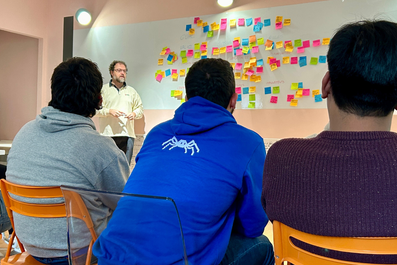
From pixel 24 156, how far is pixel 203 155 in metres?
0.71

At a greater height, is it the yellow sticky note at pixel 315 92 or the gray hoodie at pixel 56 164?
the yellow sticky note at pixel 315 92

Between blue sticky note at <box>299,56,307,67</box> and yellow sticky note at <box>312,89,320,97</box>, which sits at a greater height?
blue sticky note at <box>299,56,307,67</box>

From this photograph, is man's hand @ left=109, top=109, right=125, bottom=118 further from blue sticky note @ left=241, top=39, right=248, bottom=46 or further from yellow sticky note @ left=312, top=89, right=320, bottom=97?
yellow sticky note @ left=312, top=89, right=320, bottom=97

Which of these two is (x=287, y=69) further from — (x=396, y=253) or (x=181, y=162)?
(x=396, y=253)

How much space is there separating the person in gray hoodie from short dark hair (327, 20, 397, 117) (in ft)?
3.00

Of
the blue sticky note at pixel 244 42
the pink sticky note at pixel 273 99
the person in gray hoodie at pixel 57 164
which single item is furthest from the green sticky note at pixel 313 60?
the person in gray hoodie at pixel 57 164

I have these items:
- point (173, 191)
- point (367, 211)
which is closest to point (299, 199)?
point (367, 211)

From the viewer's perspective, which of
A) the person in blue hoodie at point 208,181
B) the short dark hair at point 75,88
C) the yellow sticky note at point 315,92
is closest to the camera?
the person in blue hoodie at point 208,181

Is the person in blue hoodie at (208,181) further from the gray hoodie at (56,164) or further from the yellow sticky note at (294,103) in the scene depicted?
the yellow sticky note at (294,103)

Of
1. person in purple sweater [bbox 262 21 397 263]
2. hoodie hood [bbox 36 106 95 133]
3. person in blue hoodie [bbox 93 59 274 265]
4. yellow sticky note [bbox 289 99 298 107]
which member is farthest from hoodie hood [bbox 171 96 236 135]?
yellow sticky note [bbox 289 99 298 107]

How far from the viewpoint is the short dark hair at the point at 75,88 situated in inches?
58.8

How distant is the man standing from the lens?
4.11 metres

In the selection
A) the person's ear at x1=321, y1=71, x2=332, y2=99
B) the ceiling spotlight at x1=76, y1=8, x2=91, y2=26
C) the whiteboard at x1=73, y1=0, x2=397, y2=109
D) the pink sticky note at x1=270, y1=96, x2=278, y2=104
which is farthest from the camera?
the ceiling spotlight at x1=76, y1=8, x2=91, y2=26

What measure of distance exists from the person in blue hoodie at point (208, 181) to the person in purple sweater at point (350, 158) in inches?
8.0
